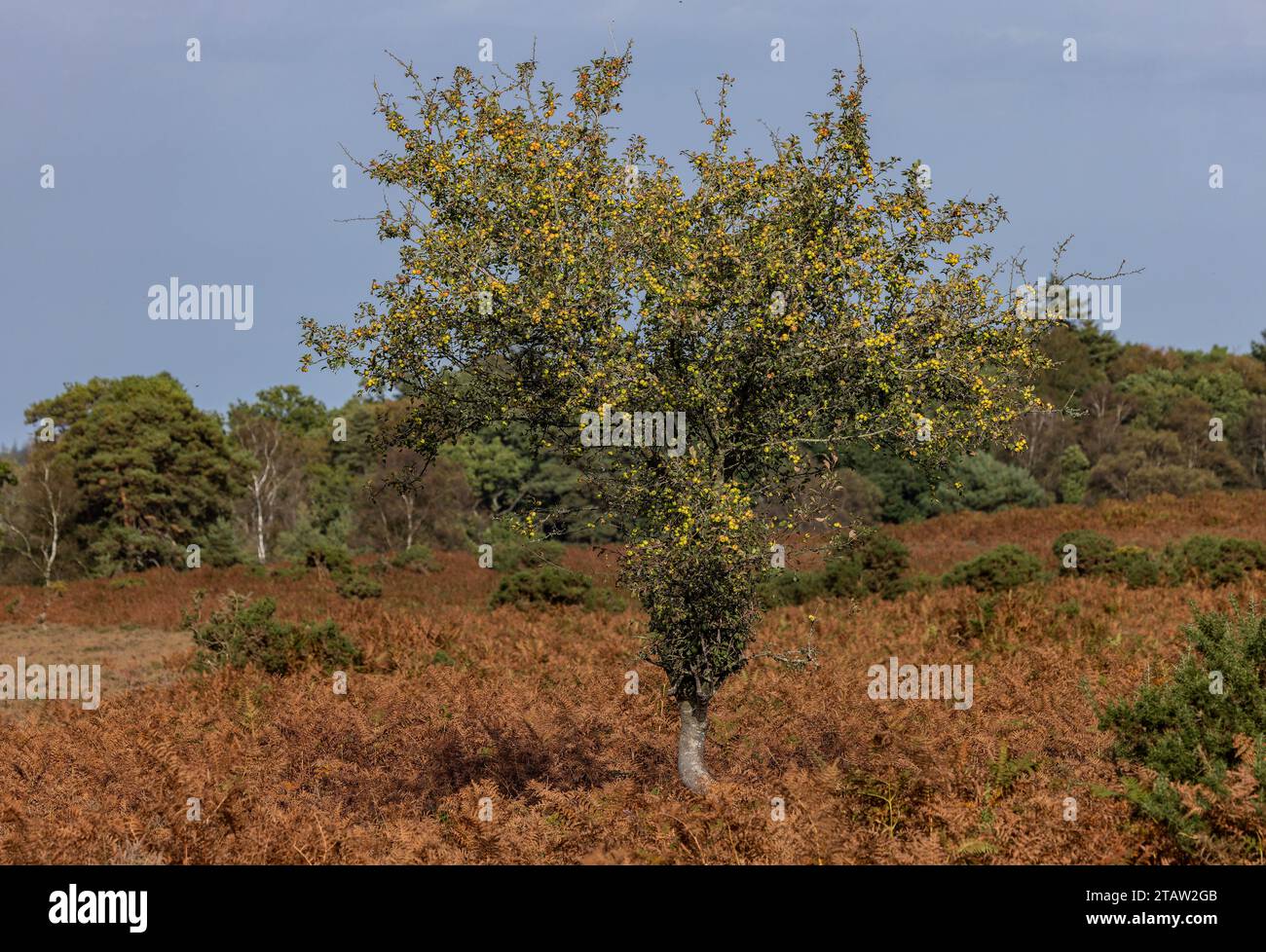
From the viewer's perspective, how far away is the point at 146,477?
4969cm

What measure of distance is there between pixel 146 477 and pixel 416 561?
728 inches

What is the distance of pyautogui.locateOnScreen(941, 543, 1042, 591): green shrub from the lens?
26.7 m

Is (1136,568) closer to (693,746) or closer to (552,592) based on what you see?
(552,592)

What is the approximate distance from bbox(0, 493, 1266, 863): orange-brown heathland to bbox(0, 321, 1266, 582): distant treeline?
11.8 meters

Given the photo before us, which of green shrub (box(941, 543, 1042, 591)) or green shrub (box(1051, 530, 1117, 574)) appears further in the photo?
green shrub (box(1051, 530, 1117, 574))

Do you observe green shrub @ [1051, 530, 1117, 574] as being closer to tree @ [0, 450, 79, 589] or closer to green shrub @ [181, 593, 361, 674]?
green shrub @ [181, 593, 361, 674]

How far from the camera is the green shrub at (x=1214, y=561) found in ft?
89.9

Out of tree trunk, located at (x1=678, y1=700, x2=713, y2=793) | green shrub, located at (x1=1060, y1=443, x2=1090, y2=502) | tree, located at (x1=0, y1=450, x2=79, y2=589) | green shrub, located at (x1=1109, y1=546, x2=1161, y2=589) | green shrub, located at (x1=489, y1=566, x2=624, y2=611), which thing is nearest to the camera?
tree trunk, located at (x1=678, y1=700, x2=713, y2=793)

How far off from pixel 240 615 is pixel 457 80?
41.3ft

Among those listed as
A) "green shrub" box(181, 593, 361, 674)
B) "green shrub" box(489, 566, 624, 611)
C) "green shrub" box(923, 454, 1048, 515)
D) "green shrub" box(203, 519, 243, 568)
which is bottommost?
"green shrub" box(181, 593, 361, 674)

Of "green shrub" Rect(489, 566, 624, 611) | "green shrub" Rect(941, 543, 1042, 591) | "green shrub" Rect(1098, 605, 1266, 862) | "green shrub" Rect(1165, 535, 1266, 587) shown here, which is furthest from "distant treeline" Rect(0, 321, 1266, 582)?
"green shrub" Rect(1098, 605, 1266, 862)

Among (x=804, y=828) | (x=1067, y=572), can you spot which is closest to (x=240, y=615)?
(x=804, y=828)
